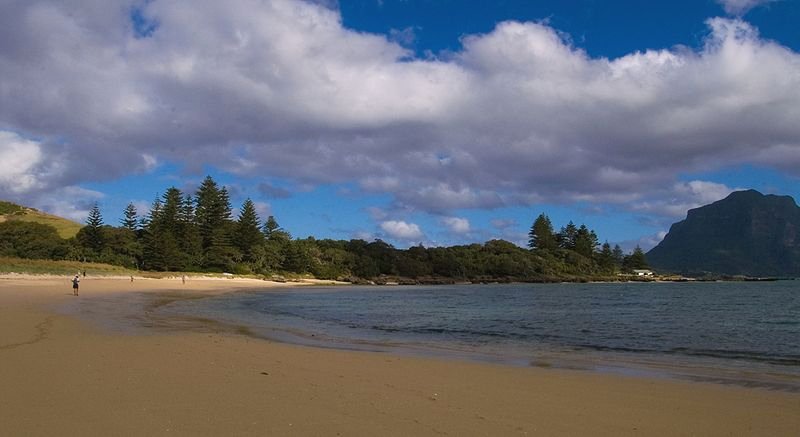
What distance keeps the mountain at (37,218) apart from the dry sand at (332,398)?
106m

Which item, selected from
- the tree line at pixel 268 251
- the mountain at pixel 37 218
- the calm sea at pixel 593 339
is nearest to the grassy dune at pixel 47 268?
the tree line at pixel 268 251

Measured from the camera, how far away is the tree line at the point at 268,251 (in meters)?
90.6

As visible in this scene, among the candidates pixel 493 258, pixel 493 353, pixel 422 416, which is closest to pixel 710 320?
pixel 493 353

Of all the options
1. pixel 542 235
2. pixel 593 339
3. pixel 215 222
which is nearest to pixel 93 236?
pixel 215 222

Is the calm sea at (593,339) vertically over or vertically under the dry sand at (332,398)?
under

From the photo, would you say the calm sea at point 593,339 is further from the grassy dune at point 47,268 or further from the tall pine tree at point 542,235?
the tall pine tree at point 542,235

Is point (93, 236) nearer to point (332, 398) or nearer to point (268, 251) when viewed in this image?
point (268, 251)

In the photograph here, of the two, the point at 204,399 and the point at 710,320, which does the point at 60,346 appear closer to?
the point at 204,399

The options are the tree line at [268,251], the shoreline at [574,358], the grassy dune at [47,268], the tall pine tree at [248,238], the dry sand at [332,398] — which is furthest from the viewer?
the tall pine tree at [248,238]

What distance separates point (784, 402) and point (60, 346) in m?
14.8

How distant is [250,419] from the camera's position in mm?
6465

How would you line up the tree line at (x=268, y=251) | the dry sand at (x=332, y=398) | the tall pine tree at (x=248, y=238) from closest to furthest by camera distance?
the dry sand at (x=332, y=398) → the tree line at (x=268, y=251) → the tall pine tree at (x=248, y=238)

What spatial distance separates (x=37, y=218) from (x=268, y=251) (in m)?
46.5

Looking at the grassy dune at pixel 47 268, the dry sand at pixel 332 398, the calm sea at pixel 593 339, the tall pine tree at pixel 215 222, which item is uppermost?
the tall pine tree at pixel 215 222
